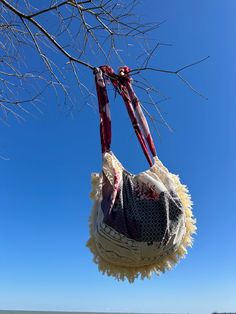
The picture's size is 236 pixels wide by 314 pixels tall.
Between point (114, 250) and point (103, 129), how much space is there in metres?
0.49

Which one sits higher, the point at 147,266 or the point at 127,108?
the point at 127,108

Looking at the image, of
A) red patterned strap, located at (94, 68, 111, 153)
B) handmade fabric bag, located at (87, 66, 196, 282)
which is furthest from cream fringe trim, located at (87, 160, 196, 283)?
red patterned strap, located at (94, 68, 111, 153)

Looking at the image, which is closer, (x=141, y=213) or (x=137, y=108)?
(x=141, y=213)

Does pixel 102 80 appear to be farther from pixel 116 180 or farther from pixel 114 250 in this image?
pixel 114 250

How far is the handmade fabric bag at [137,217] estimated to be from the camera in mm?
1371

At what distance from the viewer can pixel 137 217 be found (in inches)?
54.9

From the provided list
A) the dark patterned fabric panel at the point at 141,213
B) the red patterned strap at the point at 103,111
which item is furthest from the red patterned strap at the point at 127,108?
the dark patterned fabric panel at the point at 141,213

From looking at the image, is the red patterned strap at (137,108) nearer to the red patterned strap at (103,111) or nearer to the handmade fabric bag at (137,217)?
the handmade fabric bag at (137,217)

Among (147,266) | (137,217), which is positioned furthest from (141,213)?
(147,266)

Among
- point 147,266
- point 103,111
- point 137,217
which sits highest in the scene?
point 103,111

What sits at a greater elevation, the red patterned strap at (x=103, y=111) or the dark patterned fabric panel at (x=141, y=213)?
the red patterned strap at (x=103, y=111)

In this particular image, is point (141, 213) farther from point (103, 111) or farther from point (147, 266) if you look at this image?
point (103, 111)

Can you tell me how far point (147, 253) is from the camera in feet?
4.50

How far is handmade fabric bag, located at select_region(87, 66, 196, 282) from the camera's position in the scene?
4.50ft
